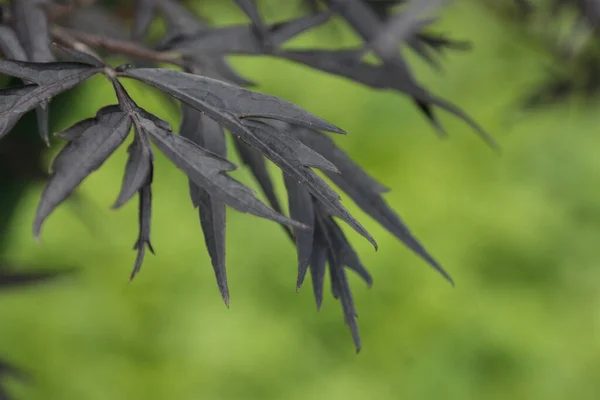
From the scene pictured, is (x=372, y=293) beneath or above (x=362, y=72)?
beneath

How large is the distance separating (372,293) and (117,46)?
1.08m

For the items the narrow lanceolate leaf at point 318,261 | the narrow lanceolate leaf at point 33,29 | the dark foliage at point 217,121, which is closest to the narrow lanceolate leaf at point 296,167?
the dark foliage at point 217,121

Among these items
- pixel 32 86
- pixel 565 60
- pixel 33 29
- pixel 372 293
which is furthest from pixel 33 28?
pixel 372 293

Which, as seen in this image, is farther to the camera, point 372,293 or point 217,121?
point 372,293

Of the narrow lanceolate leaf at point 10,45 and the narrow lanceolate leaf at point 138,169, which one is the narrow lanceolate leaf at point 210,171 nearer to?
the narrow lanceolate leaf at point 138,169

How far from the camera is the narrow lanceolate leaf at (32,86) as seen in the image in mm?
438

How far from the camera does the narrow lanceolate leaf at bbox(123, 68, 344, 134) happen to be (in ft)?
1.47

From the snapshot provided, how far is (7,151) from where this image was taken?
0.94 m

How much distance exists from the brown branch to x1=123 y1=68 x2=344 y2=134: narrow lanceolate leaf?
0.17 meters

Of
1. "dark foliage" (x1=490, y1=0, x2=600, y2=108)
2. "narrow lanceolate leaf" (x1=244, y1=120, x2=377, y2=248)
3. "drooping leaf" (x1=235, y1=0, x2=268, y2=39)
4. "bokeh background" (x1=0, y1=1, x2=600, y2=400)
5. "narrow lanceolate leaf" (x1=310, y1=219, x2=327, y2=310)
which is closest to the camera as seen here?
"narrow lanceolate leaf" (x1=244, y1=120, x2=377, y2=248)

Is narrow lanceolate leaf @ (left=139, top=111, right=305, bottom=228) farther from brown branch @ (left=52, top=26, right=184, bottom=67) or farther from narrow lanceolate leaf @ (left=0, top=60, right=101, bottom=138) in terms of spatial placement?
brown branch @ (left=52, top=26, right=184, bottom=67)

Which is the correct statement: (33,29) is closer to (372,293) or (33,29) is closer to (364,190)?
(364,190)

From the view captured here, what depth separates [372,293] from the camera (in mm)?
1638

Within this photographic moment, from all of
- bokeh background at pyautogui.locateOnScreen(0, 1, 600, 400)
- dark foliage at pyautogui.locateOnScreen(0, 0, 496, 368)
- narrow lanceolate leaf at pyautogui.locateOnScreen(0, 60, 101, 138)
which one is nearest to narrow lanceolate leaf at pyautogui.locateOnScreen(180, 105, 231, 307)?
dark foliage at pyautogui.locateOnScreen(0, 0, 496, 368)
